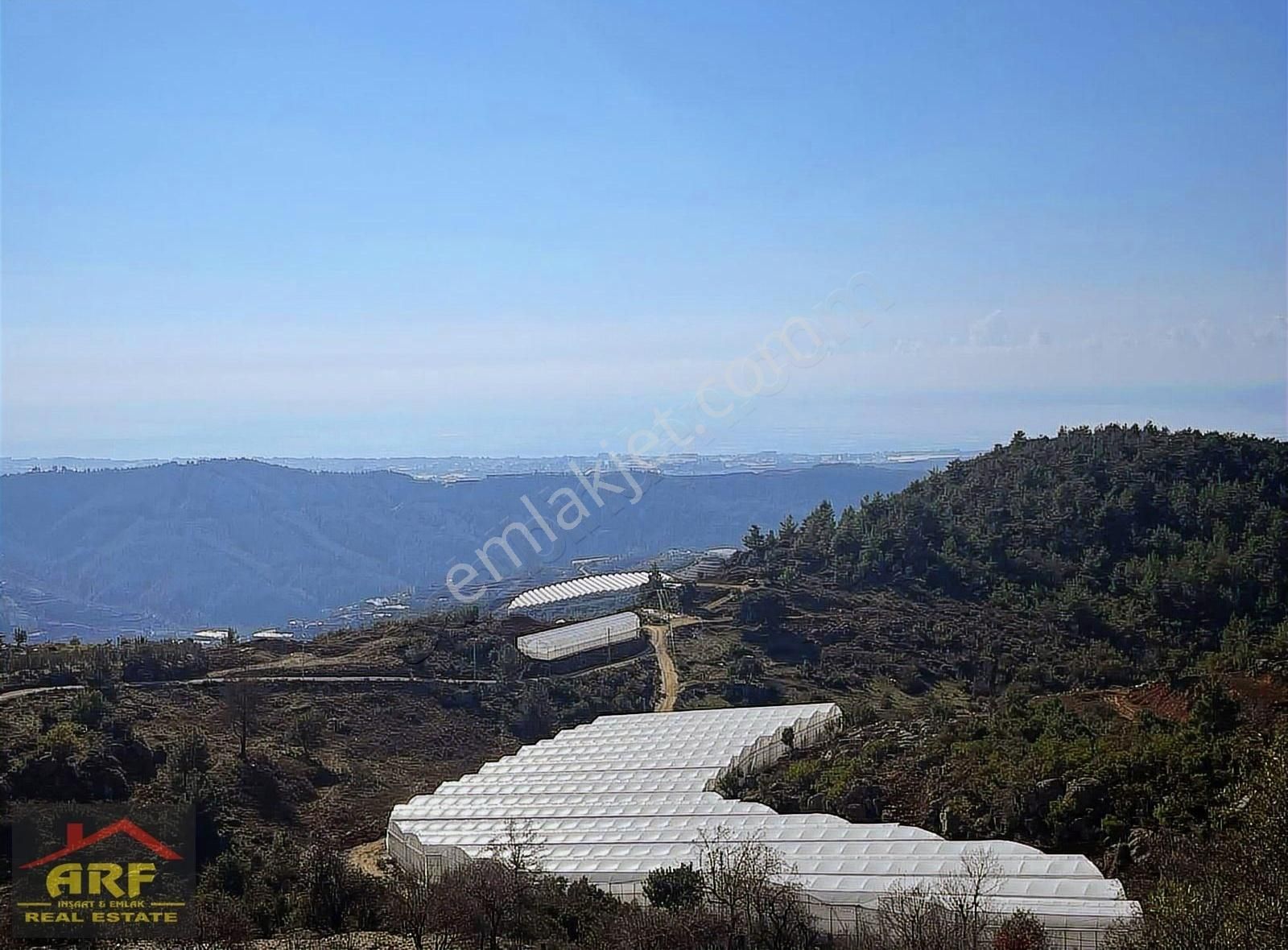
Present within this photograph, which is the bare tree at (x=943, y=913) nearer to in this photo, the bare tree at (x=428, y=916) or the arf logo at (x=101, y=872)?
the bare tree at (x=428, y=916)

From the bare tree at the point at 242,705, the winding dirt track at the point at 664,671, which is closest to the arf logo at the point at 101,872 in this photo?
the bare tree at the point at 242,705

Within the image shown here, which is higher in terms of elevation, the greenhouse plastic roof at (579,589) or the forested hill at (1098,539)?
the forested hill at (1098,539)

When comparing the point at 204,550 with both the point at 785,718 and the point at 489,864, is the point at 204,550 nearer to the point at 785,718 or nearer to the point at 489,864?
the point at 785,718

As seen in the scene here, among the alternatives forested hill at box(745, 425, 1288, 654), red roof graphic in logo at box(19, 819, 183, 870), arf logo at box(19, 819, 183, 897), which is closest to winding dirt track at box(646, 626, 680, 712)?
forested hill at box(745, 425, 1288, 654)

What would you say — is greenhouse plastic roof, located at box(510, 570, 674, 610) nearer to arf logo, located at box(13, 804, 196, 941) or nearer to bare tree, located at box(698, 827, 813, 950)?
arf logo, located at box(13, 804, 196, 941)

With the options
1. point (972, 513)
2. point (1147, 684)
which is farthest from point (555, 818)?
point (972, 513)

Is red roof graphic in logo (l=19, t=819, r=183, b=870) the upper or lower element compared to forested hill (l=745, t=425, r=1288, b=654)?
lower

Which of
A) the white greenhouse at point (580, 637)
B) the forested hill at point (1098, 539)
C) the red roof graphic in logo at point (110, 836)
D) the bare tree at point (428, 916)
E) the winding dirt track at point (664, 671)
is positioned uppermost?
the forested hill at point (1098, 539)
